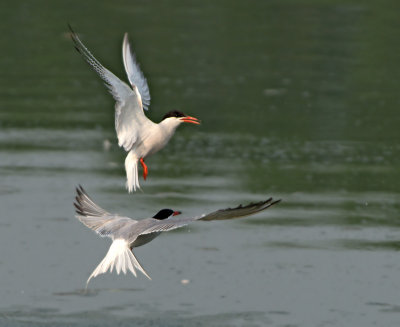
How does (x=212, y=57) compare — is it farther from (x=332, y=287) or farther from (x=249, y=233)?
(x=332, y=287)

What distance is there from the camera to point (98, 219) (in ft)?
27.6

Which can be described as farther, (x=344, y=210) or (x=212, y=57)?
(x=212, y=57)

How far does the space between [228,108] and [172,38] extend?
21.1ft

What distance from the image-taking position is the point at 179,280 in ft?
35.2

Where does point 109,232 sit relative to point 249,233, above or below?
above

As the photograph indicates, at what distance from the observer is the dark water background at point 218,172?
1034cm

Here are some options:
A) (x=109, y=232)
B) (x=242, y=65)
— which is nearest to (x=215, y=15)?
(x=242, y=65)

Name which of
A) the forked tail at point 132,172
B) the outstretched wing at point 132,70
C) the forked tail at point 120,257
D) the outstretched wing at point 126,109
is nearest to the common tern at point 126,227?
the forked tail at point 120,257

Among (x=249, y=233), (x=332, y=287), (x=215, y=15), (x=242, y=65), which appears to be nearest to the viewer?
(x=332, y=287)

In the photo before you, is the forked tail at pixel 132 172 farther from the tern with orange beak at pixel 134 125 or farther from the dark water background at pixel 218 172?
the dark water background at pixel 218 172

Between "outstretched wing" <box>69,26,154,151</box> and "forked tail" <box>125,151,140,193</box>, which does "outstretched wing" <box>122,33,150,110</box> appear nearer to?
"outstretched wing" <box>69,26,154,151</box>

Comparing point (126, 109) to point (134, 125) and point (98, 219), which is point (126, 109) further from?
point (98, 219)

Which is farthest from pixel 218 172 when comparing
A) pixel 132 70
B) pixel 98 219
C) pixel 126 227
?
pixel 126 227

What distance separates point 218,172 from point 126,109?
699 cm
